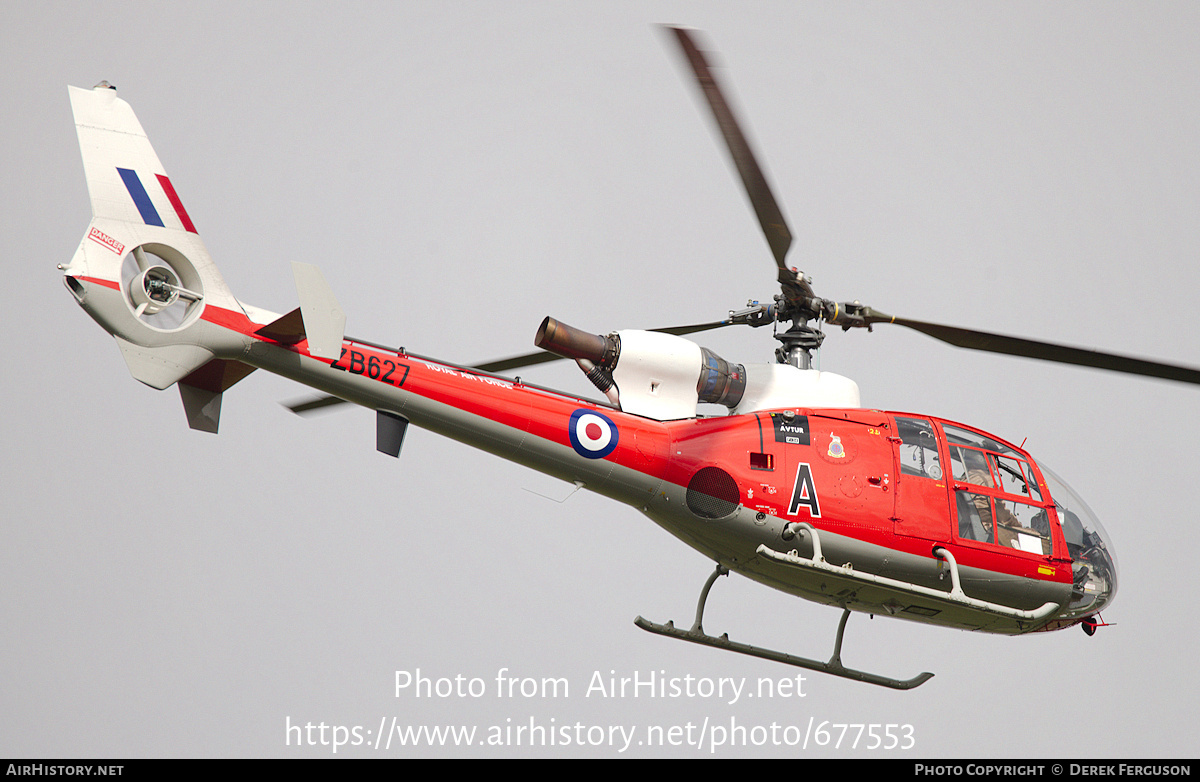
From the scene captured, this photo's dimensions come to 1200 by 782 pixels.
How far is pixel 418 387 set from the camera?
10148 millimetres

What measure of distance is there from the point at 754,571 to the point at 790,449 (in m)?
1.24

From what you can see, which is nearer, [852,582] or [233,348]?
[233,348]

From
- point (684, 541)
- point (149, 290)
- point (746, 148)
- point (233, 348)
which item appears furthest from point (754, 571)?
point (149, 290)

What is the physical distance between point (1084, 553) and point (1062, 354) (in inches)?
81.3

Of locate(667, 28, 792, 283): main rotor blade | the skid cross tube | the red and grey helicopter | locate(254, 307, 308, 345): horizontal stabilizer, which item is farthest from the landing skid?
locate(254, 307, 308, 345): horizontal stabilizer

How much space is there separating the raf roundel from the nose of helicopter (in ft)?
14.5

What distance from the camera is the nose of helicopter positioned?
1157cm

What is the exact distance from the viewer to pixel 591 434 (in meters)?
10.7

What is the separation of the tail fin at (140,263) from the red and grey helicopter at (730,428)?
16 millimetres

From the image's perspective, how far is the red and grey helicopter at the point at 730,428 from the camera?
30.8ft

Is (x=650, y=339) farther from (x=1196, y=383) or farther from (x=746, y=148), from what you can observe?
(x=1196, y=383)

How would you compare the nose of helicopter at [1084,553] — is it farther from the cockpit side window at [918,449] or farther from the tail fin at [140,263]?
the tail fin at [140,263]

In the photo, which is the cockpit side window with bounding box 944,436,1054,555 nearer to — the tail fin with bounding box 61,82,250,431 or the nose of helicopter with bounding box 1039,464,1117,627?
the nose of helicopter with bounding box 1039,464,1117,627

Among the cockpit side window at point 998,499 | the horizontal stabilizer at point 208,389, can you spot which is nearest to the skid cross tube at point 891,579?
the cockpit side window at point 998,499
